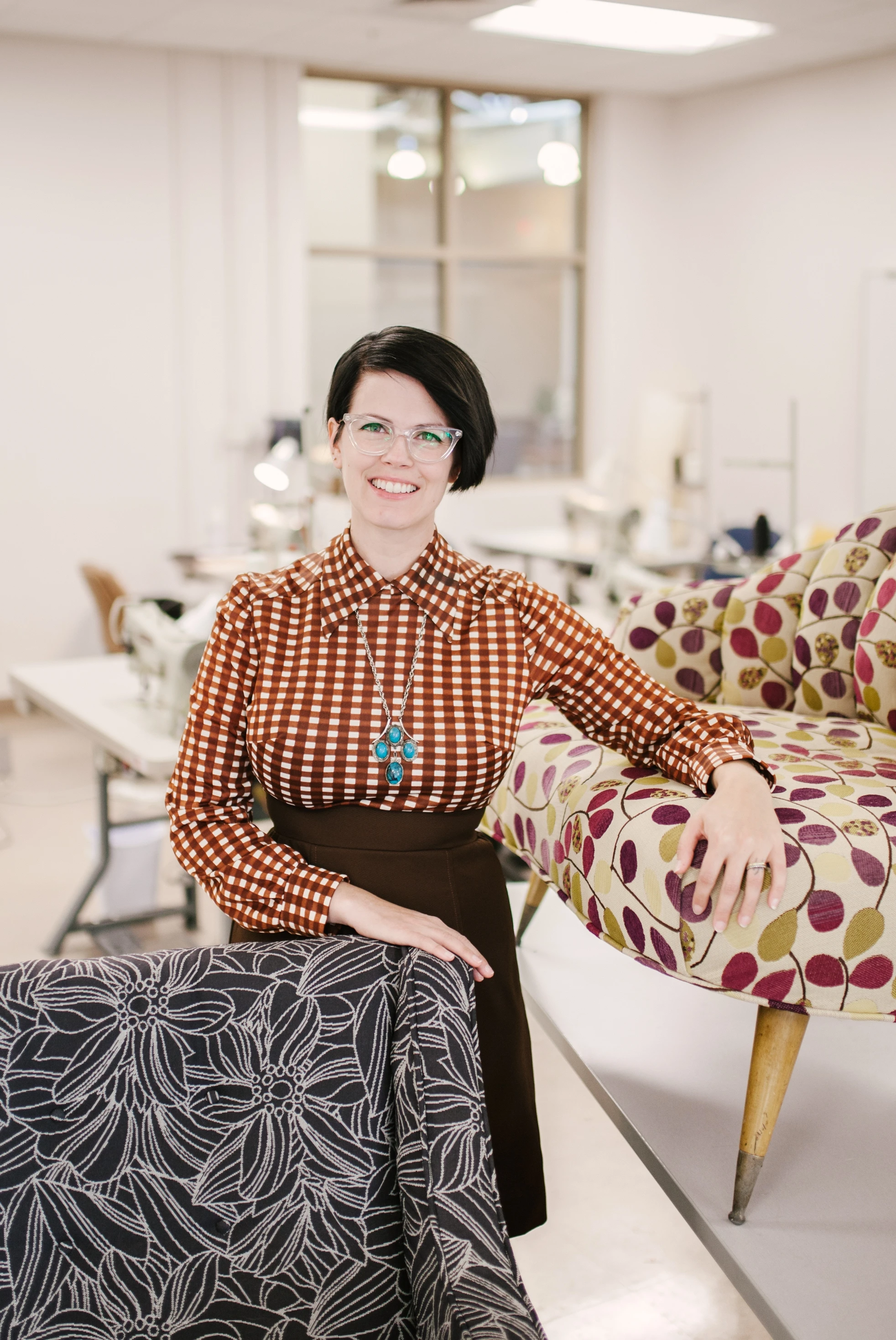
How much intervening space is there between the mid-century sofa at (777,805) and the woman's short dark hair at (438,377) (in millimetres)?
484

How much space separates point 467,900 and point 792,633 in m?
0.99

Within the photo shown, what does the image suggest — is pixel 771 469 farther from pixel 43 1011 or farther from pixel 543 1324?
pixel 43 1011

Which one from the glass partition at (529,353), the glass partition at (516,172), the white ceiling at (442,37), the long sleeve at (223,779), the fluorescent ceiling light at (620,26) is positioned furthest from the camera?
the glass partition at (529,353)

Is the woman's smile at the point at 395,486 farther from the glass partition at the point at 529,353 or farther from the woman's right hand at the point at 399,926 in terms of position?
the glass partition at the point at 529,353

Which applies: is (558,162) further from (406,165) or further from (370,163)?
(370,163)

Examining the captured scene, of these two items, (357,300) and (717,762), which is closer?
(717,762)

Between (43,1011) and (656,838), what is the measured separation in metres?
0.72

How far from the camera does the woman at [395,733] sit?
1405 millimetres

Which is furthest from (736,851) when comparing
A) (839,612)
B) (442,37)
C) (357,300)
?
(357,300)

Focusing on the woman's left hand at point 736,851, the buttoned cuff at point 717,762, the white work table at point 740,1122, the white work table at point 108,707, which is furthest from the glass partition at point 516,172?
the woman's left hand at point 736,851

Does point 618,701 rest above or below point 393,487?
below

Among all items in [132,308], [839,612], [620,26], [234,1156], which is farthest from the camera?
[132,308]

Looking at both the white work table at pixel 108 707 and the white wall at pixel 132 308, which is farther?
the white wall at pixel 132 308

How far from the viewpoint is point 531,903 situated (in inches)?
91.9
